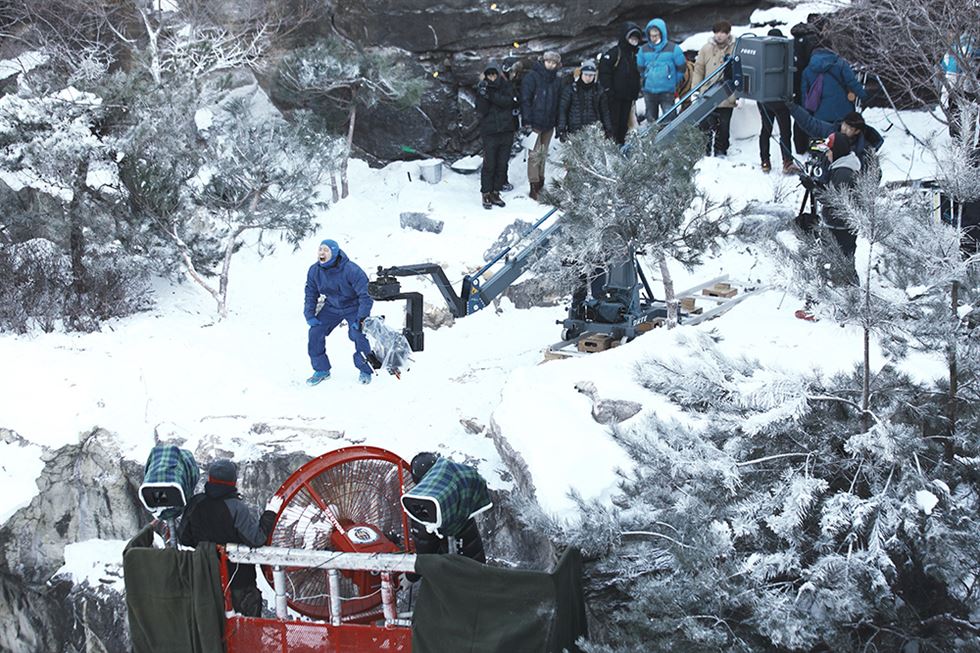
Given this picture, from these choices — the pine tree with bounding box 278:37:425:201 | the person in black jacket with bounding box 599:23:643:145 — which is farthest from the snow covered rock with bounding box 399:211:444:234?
the person in black jacket with bounding box 599:23:643:145

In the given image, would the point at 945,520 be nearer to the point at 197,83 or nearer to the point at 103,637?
the point at 103,637

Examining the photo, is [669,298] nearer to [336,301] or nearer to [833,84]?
[336,301]

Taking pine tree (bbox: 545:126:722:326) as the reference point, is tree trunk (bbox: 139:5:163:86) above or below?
above

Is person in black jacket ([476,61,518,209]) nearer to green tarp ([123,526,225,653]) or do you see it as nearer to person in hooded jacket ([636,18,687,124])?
person in hooded jacket ([636,18,687,124])

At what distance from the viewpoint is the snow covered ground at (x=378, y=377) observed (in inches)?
333

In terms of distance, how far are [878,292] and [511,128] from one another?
8903 mm

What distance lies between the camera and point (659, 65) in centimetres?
1375

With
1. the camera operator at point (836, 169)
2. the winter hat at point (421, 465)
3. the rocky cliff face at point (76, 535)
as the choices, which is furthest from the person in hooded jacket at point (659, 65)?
the winter hat at point (421, 465)

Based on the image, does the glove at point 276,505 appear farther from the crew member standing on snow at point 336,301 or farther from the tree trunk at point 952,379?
the tree trunk at point 952,379

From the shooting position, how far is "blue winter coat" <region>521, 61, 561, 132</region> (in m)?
13.9

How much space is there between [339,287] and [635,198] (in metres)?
2.62

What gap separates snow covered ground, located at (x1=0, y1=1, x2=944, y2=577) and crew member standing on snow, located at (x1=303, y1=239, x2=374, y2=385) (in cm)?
31

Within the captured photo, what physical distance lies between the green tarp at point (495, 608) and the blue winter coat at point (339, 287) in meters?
4.12

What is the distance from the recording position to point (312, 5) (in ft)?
53.1
